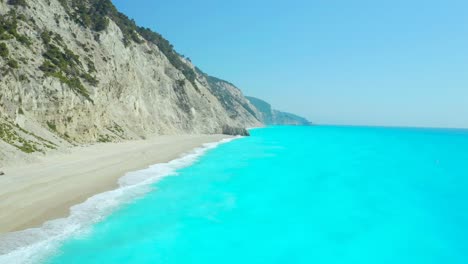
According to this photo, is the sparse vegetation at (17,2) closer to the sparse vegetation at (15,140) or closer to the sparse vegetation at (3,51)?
the sparse vegetation at (3,51)

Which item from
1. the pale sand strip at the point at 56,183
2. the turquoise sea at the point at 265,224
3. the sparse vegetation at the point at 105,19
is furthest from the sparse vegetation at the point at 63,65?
the turquoise sea at the point at 265,224

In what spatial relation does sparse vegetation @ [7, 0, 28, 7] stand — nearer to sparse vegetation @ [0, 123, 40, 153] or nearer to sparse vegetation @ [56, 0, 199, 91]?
sparse vegetation @ [56, 0, 199, 91]

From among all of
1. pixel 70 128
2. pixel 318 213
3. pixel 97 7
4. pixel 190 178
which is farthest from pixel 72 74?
pixel 318 213

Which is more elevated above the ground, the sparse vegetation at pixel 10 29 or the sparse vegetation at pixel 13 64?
the sparse vegetation at pixel 10 29

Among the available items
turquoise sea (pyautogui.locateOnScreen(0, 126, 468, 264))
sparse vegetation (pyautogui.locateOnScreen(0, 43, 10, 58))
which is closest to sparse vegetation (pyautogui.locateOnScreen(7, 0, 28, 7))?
sparse vegetation (pyautogui.locateOnScreen(0, 43, 10, 58))

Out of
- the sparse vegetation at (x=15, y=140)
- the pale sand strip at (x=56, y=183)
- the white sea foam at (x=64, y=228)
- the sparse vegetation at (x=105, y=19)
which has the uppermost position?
the sparse vegetation at (x=105, y=19)

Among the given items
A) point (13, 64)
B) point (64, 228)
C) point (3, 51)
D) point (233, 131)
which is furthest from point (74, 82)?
point (233, 131)

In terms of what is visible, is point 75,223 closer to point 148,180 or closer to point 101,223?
point 101,223

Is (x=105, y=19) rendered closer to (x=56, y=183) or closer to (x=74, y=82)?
(x=74, y=82)
